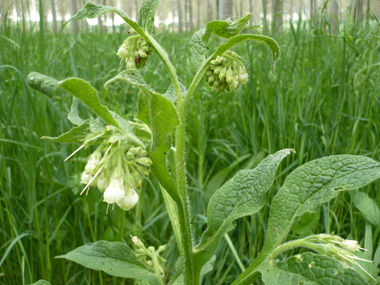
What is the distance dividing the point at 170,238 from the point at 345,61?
4.96ft

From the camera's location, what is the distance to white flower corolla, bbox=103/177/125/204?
1.09 metres

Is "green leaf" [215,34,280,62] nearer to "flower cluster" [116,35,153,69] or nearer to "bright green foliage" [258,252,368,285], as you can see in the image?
"flower cluster" [116,35,153,69]

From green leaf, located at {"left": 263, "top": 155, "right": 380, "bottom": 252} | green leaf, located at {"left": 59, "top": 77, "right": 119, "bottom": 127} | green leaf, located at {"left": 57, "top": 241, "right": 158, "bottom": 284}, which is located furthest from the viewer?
green leaf, located at {"left": 57, "top": 241, "right": 158, "bottom": 284}

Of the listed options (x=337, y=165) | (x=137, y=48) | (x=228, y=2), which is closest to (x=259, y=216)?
(x=337, y=165)

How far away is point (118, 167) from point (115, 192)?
69 mm

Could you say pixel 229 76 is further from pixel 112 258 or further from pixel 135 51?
pixel 112 258


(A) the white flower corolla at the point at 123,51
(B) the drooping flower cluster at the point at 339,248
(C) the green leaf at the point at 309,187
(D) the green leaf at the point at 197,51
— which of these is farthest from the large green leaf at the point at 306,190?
(A) the white flower corolla at the point at 123,51

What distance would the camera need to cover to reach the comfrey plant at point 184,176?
40.2 inches

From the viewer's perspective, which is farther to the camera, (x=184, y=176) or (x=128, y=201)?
(x=184, y=176)

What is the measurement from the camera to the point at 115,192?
1.10m

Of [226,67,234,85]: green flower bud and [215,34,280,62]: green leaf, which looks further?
[226,67,234,85]: green flower bud

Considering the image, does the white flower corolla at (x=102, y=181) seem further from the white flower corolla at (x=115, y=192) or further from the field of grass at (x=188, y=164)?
the field of grass at (x=188, y=164)

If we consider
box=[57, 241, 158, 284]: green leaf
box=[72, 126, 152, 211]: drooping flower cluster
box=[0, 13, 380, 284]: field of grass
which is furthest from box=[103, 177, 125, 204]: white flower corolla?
box=[0, 13, 380, 284]: field of grass

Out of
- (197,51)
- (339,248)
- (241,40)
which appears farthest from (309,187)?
(197,51)
